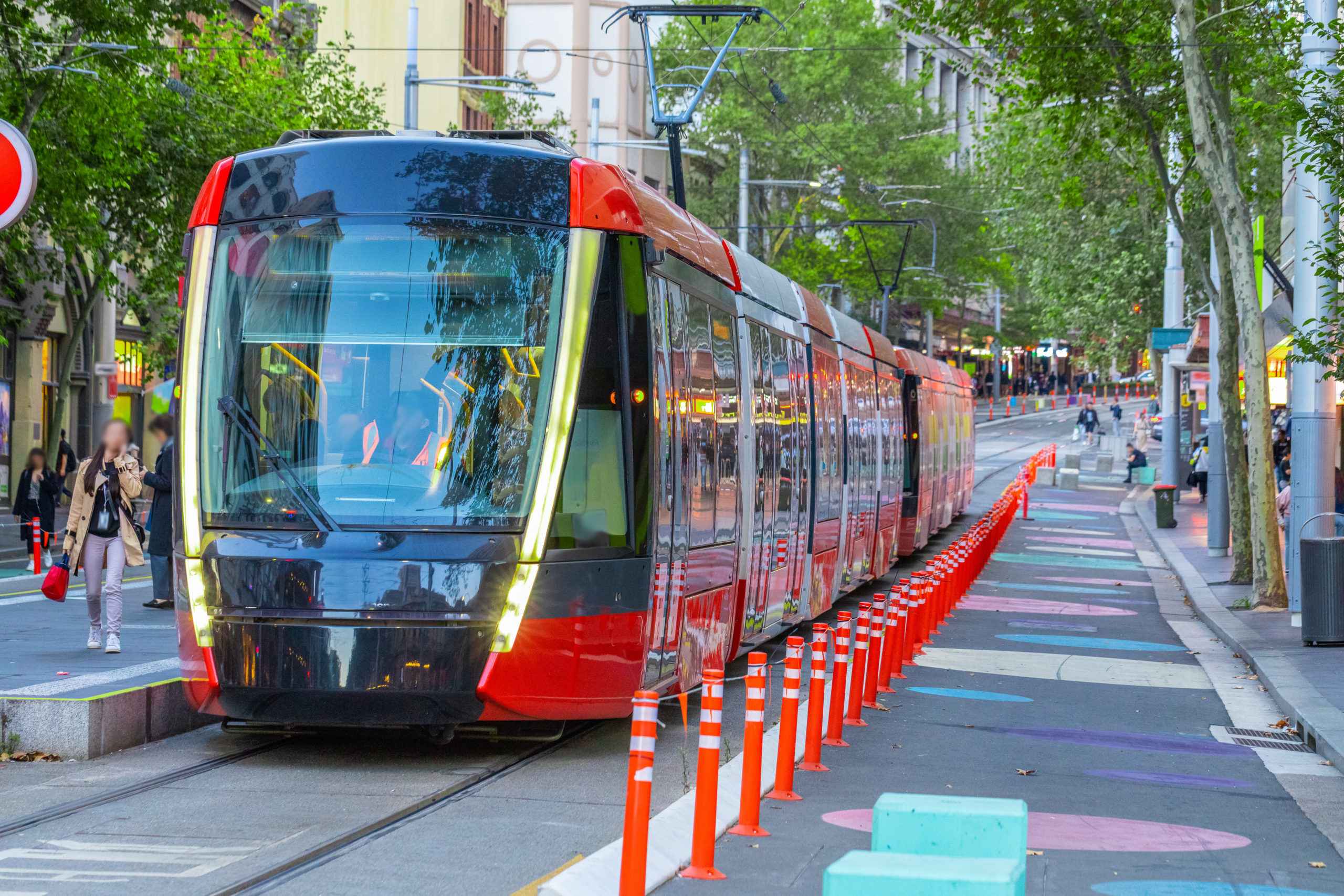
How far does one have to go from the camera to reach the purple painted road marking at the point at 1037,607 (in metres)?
20.5

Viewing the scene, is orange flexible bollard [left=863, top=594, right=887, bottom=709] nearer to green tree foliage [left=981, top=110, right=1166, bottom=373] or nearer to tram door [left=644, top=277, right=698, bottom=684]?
tram door [left=644, top=277, right=698, bottom=684]

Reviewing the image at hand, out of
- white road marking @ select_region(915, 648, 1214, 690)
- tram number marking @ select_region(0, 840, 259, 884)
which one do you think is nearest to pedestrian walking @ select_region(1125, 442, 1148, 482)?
white road marking @ select_region(915, 648, 1214, 690)

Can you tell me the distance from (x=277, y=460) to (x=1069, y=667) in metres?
8.65

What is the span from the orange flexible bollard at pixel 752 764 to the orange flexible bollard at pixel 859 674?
→ 3.45m

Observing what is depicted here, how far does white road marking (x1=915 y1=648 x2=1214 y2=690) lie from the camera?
577 inches

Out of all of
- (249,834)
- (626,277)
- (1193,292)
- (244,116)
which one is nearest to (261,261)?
(626,277)

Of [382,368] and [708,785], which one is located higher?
[382,368]

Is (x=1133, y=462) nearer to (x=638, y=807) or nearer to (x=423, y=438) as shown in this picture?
(x=423, y=438)

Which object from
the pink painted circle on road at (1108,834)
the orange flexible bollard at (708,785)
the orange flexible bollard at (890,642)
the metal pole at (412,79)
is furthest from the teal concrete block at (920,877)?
the metal pole at (412,79)

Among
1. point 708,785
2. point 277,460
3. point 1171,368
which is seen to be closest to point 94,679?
point 277,460

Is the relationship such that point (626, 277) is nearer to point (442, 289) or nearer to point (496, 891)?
point (442, 289)

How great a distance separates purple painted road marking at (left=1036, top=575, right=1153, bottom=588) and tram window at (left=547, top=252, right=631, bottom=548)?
55.0 feet

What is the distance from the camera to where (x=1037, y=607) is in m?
21.0

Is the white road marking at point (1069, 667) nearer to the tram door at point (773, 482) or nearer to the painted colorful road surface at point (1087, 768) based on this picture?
the painted colorful road surface at point (1087, 768)
